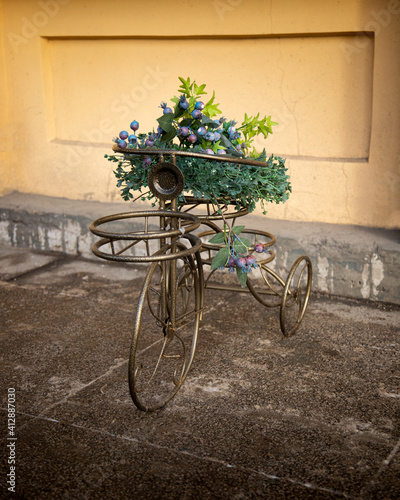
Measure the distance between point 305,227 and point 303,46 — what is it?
55.8 inches

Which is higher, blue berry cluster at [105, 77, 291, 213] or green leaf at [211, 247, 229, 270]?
blue berry cluster at [105, 77, 291, 213]

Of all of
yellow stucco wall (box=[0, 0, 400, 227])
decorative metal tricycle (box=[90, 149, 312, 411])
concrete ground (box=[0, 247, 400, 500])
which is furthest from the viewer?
yellow stucco wall (box=[0, 0, 400, 227])

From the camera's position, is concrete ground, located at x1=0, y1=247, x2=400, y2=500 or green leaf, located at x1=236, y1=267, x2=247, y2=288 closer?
concrete ground, located at x1=0, y1=247, x2=400, y2=500

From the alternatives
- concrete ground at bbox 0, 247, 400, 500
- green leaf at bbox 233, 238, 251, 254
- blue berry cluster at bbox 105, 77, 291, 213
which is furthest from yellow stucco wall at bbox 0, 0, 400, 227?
green leaf at bbox 233, 238, 251, 254

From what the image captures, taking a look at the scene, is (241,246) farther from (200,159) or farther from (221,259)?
(200,159)

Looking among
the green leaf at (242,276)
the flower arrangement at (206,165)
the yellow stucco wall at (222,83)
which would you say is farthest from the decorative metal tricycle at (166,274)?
the yellow stucco wall at (222,83)

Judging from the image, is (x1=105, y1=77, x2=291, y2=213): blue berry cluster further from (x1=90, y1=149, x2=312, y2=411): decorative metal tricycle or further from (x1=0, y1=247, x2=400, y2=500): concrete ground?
(x1=0, y1=247, x2=400, y2=500): concrete ground

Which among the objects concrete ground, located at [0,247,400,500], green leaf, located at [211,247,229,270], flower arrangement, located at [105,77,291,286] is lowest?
concrete ground, located at [0,247,400,500]

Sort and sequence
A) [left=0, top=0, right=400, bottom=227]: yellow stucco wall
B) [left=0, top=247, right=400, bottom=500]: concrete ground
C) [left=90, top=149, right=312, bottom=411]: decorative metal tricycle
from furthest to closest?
[left=0, top=0, right=400, bottom=227]: yellow stucco wall < [left=90, top=149, right=312, bottom=411]: decorative metal tricycle < [left=0, top=247, right=400, bottom=500]: concrete ground

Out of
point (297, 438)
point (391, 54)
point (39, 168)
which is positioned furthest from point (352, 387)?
point (39, 168)

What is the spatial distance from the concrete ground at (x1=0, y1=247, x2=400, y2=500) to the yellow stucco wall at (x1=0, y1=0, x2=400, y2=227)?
44.5 inches

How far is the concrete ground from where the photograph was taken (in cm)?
233

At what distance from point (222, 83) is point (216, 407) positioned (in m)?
3.10

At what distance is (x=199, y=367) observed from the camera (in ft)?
10.9
